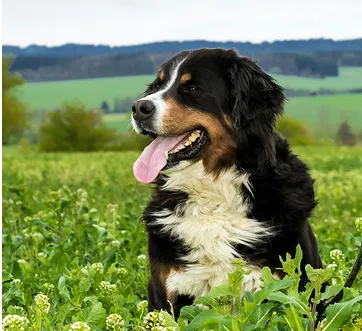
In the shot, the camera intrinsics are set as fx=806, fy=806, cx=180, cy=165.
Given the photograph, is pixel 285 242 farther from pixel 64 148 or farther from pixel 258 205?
pixel 64 148

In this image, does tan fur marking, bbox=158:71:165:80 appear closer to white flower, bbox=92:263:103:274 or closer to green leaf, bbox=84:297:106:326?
white flower, bbox=92:263:103:274

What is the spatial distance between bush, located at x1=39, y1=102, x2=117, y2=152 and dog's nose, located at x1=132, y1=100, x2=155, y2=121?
150 feet

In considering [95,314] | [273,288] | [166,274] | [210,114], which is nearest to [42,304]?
[95,314]

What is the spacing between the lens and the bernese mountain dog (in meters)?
4.79

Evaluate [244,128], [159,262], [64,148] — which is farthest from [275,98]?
[64,148]

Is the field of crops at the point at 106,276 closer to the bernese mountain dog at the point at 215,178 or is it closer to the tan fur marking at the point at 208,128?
the bernese mountain dog at the point at 215,178

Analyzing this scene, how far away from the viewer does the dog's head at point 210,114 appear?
4.86 m

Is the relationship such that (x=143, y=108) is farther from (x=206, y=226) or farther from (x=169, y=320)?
(x=169, y=320)

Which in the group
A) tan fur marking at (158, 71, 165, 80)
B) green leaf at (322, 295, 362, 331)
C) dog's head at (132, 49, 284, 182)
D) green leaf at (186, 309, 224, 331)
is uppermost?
tan fur marking at (158, 71, 165, 80)

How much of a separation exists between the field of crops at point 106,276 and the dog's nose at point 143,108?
1.08 metres

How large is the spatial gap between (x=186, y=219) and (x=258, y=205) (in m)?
0.45

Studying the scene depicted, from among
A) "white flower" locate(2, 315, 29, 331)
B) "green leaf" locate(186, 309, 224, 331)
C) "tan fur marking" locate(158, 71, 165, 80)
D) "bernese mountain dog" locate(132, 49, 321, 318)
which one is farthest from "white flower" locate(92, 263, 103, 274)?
"green leaf" locate(186, 309, 224, 331)

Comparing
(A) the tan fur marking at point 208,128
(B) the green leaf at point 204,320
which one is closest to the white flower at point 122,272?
(A) the tan fur marking at point 208,128

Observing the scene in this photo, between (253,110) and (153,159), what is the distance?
0.69m
